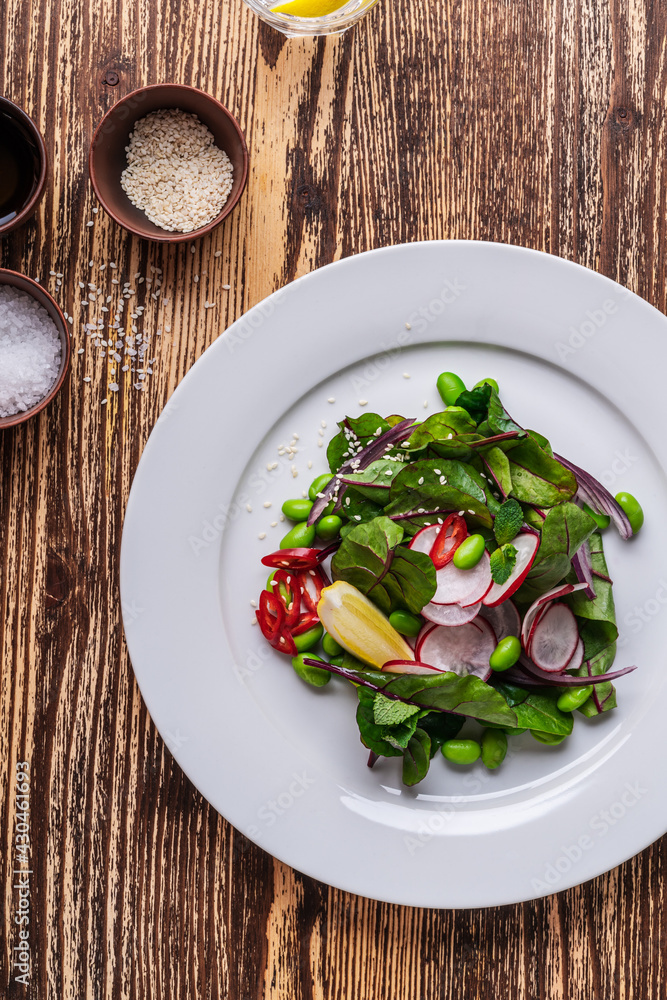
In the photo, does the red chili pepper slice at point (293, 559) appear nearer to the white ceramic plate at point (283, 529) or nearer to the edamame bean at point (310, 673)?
the white ceramic plate at point (283, 529)

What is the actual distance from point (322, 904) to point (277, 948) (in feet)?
0.50

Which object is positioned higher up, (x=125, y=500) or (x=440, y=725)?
(x=125, y=500)

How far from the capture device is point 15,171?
1625 mm

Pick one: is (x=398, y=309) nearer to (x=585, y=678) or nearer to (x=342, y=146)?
(x=342, y=146)

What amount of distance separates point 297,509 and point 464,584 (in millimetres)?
397

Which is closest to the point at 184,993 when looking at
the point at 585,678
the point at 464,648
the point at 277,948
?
the point at 277,948

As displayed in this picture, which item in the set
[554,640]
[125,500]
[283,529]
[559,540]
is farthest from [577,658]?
[125,500]

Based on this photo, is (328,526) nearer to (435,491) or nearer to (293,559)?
(293,559)

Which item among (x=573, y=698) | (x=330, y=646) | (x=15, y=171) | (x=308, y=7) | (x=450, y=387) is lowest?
(x=573, y=698)

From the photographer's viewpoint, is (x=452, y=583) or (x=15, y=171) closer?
(x=452, y=583)

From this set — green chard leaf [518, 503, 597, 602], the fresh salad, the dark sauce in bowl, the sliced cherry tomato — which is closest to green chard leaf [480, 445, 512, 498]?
the fresh salad

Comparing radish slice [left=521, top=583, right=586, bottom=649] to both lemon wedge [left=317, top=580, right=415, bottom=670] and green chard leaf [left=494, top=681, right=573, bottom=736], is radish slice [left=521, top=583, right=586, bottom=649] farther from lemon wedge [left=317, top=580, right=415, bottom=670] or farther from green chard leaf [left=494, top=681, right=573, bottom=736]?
lemon wedge [left=317, top=580, right=415, bottom=670]

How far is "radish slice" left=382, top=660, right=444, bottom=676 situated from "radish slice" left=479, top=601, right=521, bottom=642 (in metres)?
0.16

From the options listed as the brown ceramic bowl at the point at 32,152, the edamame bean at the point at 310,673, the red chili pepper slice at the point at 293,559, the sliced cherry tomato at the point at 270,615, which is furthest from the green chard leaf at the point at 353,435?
the brown ceramic bowl at the point at 32,152
